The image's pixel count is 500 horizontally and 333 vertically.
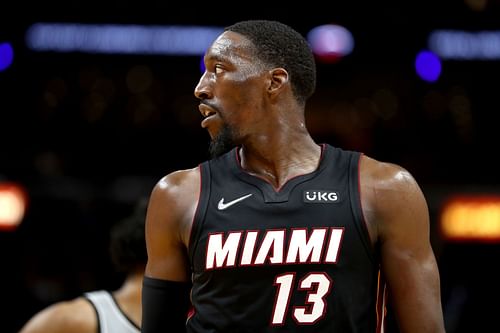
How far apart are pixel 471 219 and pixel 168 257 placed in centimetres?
843

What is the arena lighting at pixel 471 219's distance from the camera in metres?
10.8

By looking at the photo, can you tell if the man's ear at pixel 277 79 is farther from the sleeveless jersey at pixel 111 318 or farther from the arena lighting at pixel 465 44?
the arena lighting at pixel 465 44

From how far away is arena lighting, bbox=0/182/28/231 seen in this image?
11.4 metres

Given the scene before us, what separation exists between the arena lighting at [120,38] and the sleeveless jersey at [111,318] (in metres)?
9.54

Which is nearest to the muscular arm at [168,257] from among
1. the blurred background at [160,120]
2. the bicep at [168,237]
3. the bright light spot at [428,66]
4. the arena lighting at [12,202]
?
the bicep at [168,237]

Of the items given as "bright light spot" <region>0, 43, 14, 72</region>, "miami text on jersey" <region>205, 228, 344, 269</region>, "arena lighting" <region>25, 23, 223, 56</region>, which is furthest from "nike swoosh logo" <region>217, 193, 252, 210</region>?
"bright light spot" <region>0, 43, 14, 72</region>

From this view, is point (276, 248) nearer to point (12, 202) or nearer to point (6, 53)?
point (12, 202)

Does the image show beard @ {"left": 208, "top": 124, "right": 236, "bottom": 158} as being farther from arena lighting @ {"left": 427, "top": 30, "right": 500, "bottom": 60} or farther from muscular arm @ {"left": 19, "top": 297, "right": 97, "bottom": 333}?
arena lighting @ {"left": 427, "top": 30, "right": 500, "bottom": 60}

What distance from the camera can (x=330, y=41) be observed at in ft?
46.6

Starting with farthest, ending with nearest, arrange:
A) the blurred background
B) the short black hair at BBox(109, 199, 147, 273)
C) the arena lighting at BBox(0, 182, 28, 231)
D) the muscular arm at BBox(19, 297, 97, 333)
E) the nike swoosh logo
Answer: the arena lighting at BBox(0, 182, 28, 231), the blurred background, the short black hair at BBox(109, 199, 147, 273), the muscular arm at BBox(19, 297, 97, 333), the nike swoosh logo

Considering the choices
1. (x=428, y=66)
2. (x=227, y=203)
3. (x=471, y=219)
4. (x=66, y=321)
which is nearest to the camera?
(x=227, y=203)

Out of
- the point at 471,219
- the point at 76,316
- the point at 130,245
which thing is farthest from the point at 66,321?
the point at 471,219

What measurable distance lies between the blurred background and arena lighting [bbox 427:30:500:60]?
0.08 feet

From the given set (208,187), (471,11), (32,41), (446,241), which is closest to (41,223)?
(32,41)
